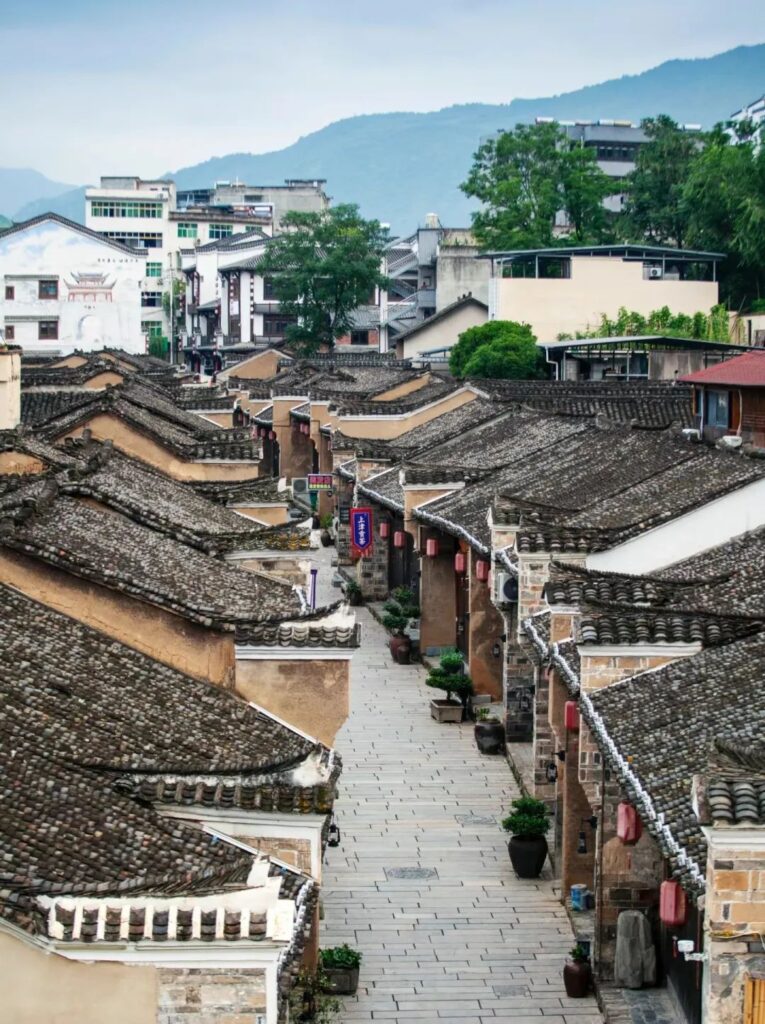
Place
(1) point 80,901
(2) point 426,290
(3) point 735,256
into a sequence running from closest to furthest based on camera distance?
(1) point 80,901
(3) point 735,256
(2) point 426,290

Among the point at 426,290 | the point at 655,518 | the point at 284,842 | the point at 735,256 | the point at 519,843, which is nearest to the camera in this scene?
the point at 284,842

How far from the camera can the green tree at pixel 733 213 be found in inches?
2830

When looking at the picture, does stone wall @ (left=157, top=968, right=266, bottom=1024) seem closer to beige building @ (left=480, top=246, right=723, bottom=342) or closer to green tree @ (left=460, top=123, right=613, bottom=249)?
beige building @ (left=480, top=246, right=723, bottom=342)

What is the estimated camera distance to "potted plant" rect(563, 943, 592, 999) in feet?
62.2

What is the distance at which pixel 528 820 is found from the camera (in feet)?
76.6

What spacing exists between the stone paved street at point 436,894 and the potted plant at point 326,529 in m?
24.7

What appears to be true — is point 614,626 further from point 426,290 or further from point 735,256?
point 426,290

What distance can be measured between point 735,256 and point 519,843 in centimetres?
5561

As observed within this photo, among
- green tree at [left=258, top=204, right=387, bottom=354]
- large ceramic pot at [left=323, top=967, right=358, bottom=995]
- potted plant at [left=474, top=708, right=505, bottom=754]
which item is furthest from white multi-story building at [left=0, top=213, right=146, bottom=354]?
large ceramic pot at [left=323, top=967, right=358, bottom=995]

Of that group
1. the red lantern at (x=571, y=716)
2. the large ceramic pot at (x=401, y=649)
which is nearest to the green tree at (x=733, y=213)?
the large ceramic pot at (x=401, y=649)

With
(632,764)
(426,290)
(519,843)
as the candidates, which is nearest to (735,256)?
(426,290)

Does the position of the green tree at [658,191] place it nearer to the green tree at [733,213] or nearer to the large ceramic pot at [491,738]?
the green tree at [733,213]

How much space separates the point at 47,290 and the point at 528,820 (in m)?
70.5

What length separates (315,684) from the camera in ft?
62.5
